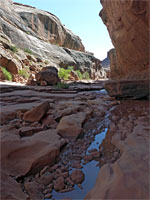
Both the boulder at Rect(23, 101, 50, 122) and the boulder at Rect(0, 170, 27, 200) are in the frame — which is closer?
the boulder at Rect(0, 170, 27, 200)

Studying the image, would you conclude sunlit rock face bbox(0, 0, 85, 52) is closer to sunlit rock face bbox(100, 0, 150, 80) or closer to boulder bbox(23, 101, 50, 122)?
sunlit rock face bbox(100, 0, 150, 80)

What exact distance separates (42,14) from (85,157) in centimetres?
3040

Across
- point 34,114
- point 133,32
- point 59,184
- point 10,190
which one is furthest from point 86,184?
point 133,32

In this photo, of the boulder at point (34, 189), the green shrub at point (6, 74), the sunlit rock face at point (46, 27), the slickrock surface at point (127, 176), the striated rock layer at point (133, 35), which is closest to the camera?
the slickrock surface at point (127, 176)

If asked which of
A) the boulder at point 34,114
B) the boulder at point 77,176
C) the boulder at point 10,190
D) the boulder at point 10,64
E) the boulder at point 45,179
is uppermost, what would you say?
the boulder at point 10,64

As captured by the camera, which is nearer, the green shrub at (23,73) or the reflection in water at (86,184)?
the reflection in water at (86,184)

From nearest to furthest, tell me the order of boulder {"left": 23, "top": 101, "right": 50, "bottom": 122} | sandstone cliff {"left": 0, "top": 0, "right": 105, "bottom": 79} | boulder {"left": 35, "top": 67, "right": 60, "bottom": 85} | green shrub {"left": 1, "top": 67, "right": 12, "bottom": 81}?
1. boulder {"left": 23, "top": 101, "right": 50, "bottom": 122}
2. boulder {"left": 35, "top": 67, "right": 60, "bottom": 85}
3. green shrub {"left": 1, "top": 67, "right": 12, "bottom": 81}
4. sandstone cliff {"left": 0, "top": 0, "right": 105, "bottom": 79}

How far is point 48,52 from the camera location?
1880 cm

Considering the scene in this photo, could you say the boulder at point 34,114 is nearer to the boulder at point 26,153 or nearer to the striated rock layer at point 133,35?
the boulder at point 26,153

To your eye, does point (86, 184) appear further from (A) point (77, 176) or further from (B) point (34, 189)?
(B) point (34, 189)

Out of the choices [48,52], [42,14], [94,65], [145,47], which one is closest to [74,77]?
[48,52]

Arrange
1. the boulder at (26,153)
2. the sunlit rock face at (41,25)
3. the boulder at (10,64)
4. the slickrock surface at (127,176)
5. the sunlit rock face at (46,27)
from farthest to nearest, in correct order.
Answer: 1. the sunlit rock face at (46,27)
2. the sunlit rock face at (41,25)
3. the boulder at (10,64)
4. the boulder at (26,153)
5. the slickrock surface at (127,176)

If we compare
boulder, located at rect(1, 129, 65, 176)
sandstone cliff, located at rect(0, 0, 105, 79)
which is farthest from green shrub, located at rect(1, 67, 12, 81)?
boulder, located at rect(1, 129, 65, 176)

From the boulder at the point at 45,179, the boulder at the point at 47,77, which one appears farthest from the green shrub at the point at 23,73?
the boulder at the point at 45,179
